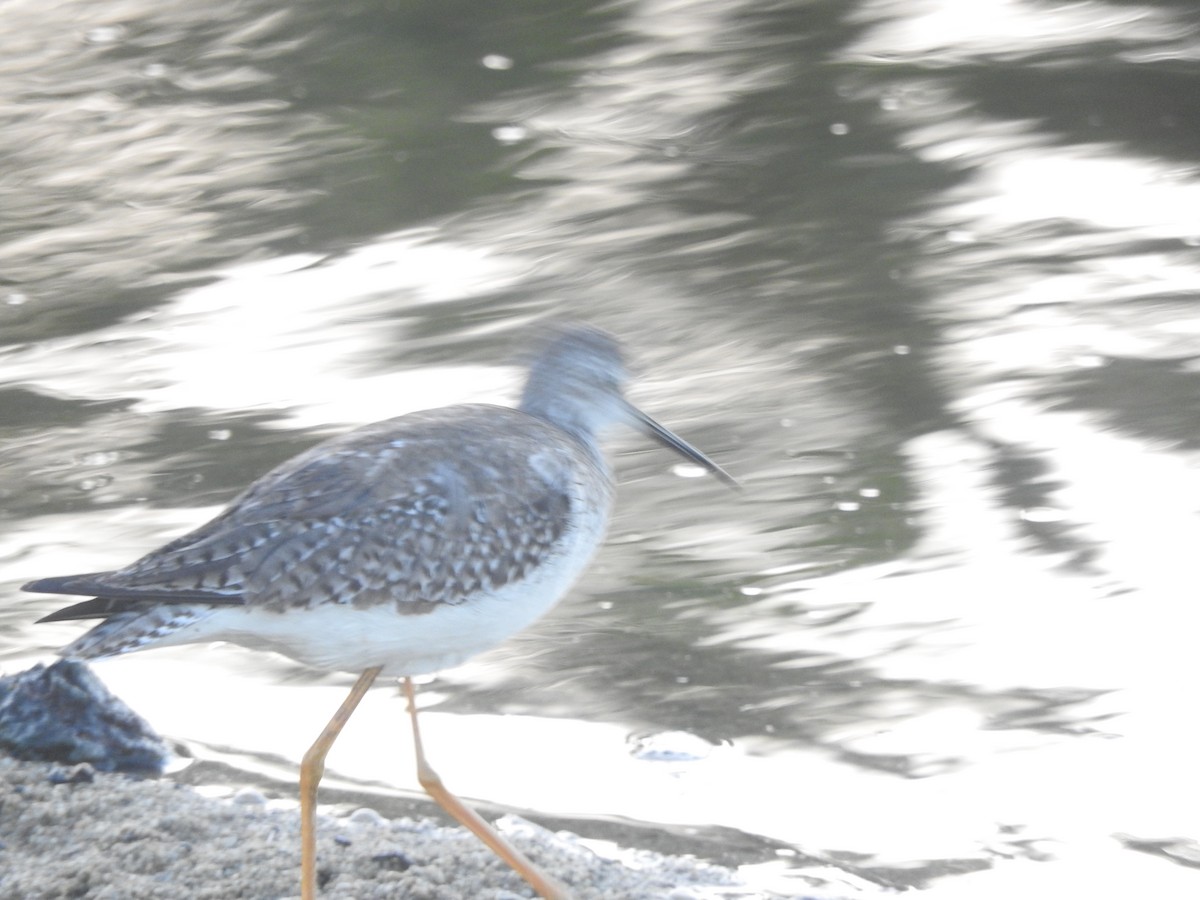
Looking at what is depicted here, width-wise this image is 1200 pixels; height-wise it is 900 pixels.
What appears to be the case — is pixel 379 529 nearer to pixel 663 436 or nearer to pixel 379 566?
pixel 379 566

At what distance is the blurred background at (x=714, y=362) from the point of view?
17.1 ft

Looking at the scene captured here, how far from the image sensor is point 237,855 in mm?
4602

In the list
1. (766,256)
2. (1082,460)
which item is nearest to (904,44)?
(766,256)

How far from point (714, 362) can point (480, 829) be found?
372 centimetres

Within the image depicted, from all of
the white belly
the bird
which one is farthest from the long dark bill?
the white belly

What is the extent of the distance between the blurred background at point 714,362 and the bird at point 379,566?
32.3 inches

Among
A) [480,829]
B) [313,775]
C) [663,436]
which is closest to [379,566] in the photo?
[313,775]

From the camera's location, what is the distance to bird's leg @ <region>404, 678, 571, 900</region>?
4.48 metres

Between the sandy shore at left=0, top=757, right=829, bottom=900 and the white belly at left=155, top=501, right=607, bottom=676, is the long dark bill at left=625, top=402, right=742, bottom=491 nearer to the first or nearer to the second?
the white belly at left=155, top=501, right=607, bottom=676

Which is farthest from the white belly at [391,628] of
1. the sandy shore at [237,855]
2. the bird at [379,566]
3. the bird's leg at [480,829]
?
the sandy shore at [237,855]

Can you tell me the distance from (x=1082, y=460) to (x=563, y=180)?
14.5 feet

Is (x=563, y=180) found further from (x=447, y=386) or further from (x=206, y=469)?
(x=206, y=469)

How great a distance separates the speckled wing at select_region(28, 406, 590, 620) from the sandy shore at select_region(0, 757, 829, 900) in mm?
699

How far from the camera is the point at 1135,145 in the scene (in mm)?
9688
